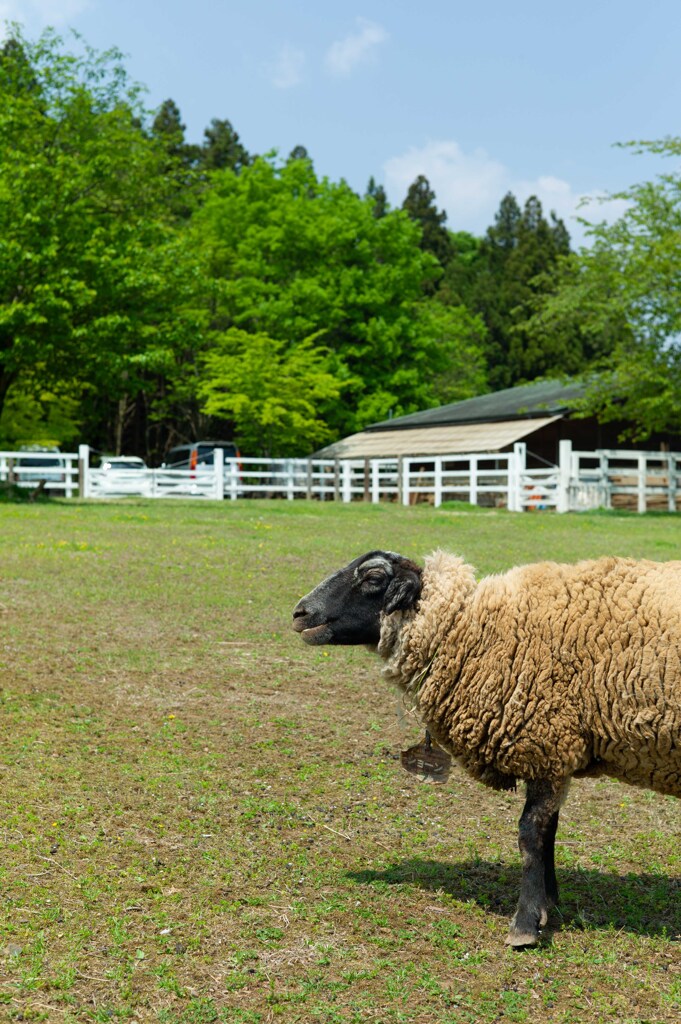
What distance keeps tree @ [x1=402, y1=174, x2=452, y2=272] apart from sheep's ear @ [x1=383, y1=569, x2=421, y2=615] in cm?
7579

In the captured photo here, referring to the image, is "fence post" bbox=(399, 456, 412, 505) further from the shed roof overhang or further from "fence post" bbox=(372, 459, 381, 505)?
the shed roof overhang

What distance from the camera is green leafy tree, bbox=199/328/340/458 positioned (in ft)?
136

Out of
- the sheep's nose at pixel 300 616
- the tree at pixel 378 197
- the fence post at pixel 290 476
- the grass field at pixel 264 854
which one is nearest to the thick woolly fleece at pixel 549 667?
the sheep's nose at pixel 300 616

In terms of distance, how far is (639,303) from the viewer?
30.7m

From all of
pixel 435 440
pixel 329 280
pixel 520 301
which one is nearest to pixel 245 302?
pixel 329 280

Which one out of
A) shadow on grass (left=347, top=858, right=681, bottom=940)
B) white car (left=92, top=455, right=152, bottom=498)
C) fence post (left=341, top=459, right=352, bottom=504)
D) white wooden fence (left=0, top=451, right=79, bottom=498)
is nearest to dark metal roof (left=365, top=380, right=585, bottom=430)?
fence post (left=341, top=459, right=352, bottom=504)

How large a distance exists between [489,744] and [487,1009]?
116 centimetres

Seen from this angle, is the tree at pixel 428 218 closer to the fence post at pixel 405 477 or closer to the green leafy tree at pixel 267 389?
the green leafy tree at pixel 267 389

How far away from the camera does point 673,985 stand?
4.21 meters

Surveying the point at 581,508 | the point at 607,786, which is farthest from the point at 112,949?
the point at 581,508

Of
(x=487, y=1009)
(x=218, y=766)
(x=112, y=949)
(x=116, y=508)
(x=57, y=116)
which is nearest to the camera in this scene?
(x=487, y=1009)

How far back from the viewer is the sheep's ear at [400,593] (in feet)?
16.5

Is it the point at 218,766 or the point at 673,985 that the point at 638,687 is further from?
the point at 218,766

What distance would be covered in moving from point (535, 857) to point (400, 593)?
133 centimetres
